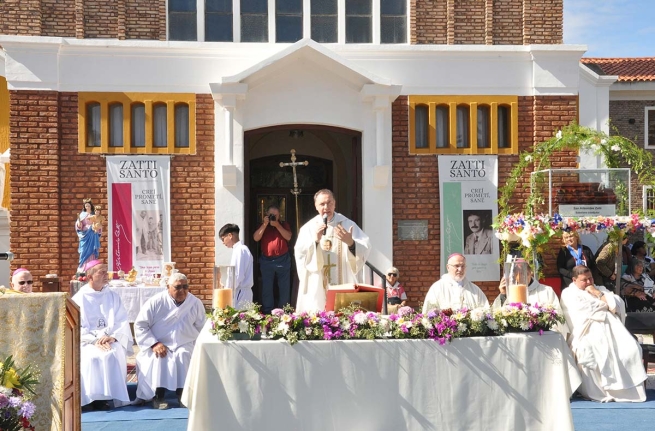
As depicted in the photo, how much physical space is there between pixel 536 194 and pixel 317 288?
557cm

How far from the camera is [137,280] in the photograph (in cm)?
1265

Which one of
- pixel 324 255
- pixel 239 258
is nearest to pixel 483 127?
pixel 239 258

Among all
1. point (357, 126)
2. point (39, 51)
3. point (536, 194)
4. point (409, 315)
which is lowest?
point (409, 315)

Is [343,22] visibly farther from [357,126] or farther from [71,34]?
[71,34]

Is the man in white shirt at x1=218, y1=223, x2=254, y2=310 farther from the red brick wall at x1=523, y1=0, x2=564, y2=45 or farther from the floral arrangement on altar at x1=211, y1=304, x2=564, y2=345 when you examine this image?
the red brick wall at x1=523, y1=0, x2=564, y2=45

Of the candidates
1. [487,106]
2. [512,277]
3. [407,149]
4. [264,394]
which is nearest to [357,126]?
[407,149]

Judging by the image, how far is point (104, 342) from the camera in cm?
915

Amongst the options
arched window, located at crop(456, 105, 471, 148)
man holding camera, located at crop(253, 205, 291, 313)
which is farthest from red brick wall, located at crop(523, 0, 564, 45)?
man holding camera, located at crop(253, 205, 291, 313)

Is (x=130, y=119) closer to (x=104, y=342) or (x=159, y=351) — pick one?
(x=104, y=342)

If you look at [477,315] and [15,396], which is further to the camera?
[477,315]

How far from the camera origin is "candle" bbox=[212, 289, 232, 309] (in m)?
6.90

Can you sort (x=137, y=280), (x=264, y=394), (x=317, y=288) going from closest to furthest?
(x=264, y=394) < (x=317, y=288) < (x=137, y=280)

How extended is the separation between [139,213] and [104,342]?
4.29 m

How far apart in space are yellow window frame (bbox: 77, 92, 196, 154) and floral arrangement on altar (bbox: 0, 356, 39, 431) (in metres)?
7.98
